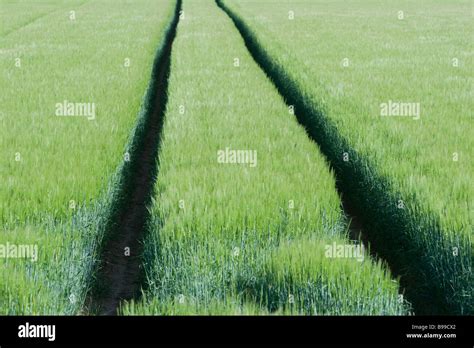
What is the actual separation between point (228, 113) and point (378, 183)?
7.94ft

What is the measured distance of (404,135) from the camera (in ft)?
16.9

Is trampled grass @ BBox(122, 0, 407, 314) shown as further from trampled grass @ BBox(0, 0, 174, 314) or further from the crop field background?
trampled grass @ BBox(0, 0, 174, 314)

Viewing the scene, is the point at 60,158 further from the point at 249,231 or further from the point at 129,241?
the point at 249,231

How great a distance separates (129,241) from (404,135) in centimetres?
Answer: 248

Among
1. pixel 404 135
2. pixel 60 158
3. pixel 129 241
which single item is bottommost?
pixel 129 241

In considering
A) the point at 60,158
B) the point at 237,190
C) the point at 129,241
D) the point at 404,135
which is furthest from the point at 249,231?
the point at 404,135

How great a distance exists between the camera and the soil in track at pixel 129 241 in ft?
11.5

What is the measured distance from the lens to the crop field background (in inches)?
118

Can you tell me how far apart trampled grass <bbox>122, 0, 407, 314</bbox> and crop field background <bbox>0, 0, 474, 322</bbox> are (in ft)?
0.05

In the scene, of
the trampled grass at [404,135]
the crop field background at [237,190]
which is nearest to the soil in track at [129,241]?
the crop field background at [237,190]

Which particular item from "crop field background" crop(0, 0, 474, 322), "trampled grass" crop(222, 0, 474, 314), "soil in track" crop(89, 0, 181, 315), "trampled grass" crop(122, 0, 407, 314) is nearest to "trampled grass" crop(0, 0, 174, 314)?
"crop field background" crop(0, 0, 474, 322)

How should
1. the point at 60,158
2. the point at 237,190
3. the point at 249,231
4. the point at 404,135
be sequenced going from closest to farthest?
the point at 249,231
the point at 237,190
the point at 60,158
the point at 404,135
